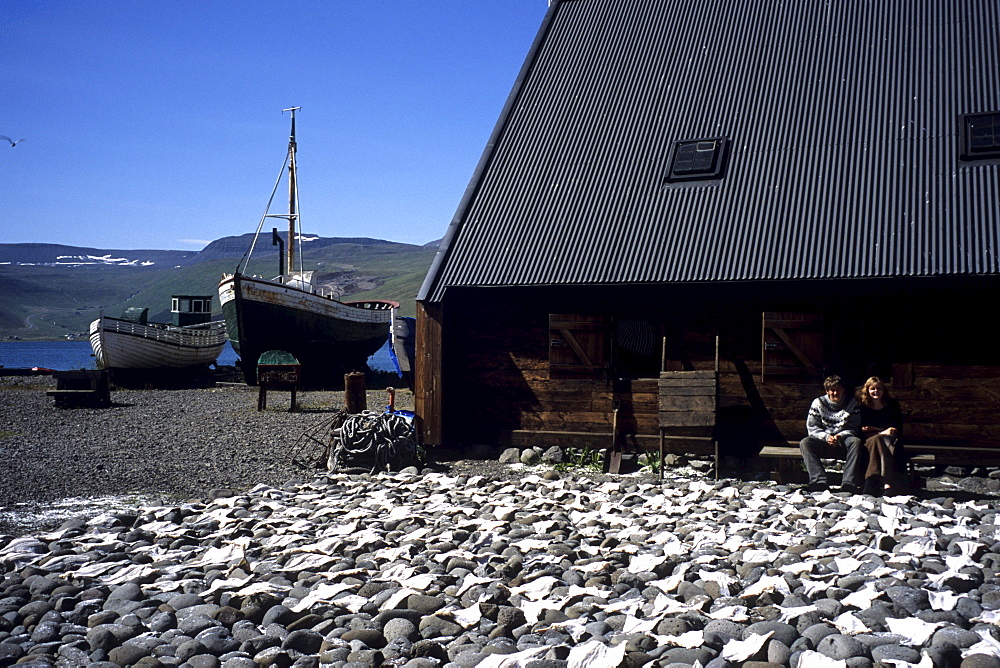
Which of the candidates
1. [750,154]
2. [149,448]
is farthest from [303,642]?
[750,154]

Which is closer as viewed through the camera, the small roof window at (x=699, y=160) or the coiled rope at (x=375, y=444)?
the coiled rope at (x=375, y=444)

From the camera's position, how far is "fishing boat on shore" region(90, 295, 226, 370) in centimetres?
3588

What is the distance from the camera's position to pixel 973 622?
5836 millimetres

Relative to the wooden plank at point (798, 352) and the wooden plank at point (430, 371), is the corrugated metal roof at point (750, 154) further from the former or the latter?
the wooden plank at point (798, 352)

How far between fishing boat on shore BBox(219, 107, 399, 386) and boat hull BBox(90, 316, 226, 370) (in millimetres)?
3273

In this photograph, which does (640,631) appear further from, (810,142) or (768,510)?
(810,142)

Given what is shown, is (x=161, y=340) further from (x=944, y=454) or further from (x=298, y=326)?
(x=944, y=454)

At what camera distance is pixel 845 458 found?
35.6 ft

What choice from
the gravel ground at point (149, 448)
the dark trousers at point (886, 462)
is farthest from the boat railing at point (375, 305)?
the dark trousers at point (886, 462)

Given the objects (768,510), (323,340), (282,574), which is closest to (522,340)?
(768,510)

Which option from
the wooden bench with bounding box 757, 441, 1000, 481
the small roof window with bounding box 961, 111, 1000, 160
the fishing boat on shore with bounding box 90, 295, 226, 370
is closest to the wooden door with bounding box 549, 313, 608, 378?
the wooden bench with bounding box 757, 441, 1000, 481

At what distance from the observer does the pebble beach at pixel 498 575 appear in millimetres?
5562

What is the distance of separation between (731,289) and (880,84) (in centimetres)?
516

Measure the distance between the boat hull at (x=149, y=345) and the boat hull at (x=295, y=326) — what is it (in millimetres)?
3249
